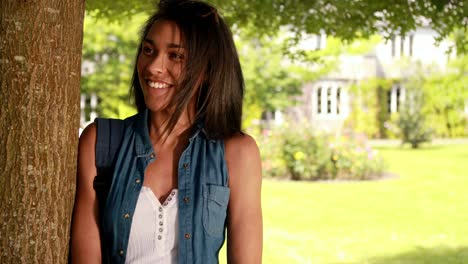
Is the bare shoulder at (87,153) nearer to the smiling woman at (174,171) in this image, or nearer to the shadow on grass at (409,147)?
the smiling woman at (174,171)

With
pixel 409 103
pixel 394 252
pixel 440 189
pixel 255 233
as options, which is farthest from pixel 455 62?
pixel 255 233

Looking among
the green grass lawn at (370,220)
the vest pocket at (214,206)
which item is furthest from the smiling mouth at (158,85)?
the green grass lawn at (370,220)

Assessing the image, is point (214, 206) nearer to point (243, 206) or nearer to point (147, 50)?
point (243, 206)

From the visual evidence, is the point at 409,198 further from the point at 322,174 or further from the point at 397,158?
the point at 397,158

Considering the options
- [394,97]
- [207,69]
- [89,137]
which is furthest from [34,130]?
[394,97]

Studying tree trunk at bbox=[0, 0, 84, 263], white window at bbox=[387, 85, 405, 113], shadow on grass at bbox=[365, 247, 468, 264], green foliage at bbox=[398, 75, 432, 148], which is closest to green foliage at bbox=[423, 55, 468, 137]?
white window at bbox=[387, 85, 405, 113]

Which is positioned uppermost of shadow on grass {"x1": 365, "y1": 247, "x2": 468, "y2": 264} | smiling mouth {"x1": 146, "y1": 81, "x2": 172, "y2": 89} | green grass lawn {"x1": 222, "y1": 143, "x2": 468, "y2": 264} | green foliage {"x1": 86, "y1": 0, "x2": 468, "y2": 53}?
green foliage {"x1": 86, "y1": 0, "x2": 468, "y2": 53}

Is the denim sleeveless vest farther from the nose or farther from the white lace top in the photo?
the nose

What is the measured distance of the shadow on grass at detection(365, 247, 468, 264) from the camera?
8.23 m

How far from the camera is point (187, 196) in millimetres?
2229

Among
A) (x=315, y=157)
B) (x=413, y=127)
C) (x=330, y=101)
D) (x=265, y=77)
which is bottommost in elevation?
(x=315, y=157)

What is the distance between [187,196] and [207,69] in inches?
17.6

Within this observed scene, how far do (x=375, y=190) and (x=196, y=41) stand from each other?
1162 centimetres

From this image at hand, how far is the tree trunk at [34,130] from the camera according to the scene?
7.00 ft
